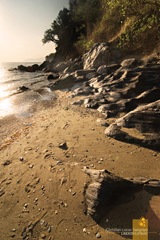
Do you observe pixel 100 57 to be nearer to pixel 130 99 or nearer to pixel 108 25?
pixel 108 25

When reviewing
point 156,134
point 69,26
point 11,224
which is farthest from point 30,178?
point 69,26

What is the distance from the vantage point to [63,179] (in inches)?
224

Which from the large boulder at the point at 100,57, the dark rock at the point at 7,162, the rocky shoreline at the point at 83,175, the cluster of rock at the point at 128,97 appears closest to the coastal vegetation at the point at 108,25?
the large boulder at the point at 100,57

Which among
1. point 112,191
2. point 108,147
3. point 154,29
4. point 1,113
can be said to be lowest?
point 1,113

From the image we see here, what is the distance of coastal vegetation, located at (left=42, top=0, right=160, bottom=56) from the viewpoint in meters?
13.4

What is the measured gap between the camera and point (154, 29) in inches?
864

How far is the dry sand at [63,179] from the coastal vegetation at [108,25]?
9492 mm

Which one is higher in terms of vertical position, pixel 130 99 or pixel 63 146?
pixel 130 99

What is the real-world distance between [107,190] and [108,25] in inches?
1366

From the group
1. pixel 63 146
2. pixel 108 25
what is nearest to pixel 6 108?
pixel 63 146

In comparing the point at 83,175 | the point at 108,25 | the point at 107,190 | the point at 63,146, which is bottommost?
the point at 63,146

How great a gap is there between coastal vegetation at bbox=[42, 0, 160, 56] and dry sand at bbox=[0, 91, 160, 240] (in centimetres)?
949

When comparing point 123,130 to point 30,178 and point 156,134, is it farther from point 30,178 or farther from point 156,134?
point 30,178

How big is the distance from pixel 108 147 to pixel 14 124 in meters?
7.72
